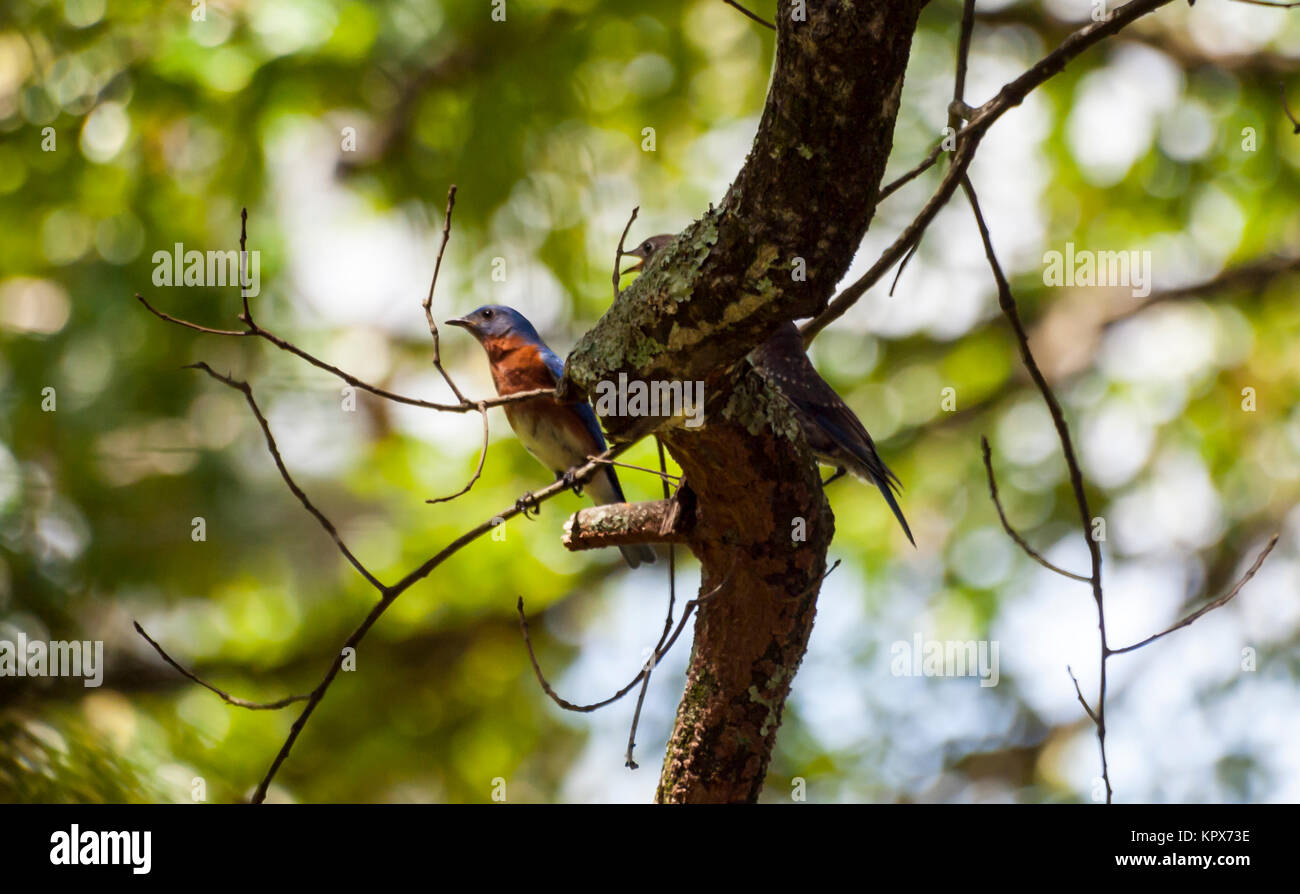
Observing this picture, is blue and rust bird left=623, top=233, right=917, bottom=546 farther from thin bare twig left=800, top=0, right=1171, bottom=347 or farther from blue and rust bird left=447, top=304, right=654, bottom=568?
thin bare twig left=800, top=0, right=1171, bottom=347

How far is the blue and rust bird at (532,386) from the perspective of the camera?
4.43 m

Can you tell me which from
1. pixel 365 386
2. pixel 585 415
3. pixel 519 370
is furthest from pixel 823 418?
pixel 365 386

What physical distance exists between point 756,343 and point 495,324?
Answer: 2707 mm

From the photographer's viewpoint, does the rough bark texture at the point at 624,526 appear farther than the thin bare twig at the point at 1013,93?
Yes

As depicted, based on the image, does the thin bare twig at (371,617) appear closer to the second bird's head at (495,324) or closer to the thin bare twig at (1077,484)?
the thin bare twig at (1077,484)

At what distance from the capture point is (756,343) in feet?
7.06

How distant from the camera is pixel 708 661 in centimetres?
265

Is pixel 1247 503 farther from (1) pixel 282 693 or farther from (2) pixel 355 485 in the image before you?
(1) pixel 282 693

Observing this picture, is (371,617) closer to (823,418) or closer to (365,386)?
(365,386)

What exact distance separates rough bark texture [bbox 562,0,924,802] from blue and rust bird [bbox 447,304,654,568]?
5.97 ft

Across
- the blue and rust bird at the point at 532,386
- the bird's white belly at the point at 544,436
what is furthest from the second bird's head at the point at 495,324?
the bird's white belly at the point at 544,436

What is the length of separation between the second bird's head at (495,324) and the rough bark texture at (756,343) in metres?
2.25

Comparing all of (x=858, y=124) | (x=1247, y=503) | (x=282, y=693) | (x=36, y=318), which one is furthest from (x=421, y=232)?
(x=1247, y=503)
